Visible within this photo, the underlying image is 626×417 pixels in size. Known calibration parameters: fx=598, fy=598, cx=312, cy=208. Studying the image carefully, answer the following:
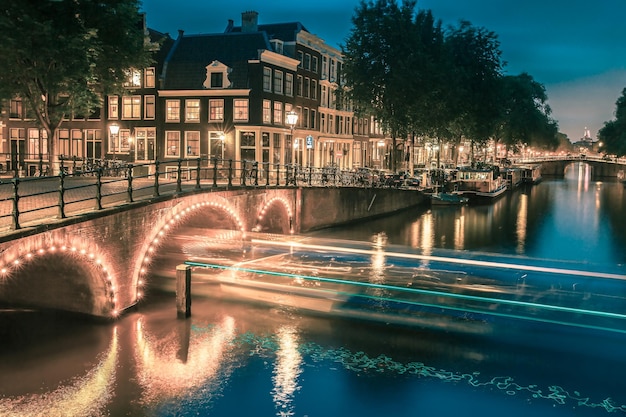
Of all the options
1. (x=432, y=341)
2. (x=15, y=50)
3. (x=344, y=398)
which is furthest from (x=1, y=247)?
(x=15, y=50)

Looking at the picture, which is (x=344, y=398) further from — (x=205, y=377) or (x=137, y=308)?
(x=137, y=308)

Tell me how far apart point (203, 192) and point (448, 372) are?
10.6 metres

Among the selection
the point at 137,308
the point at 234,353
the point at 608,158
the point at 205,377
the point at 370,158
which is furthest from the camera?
the point at 608,158

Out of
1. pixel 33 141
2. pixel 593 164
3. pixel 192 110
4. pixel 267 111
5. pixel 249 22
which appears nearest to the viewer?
pixel 192 110

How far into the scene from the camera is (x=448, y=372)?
1351 centimetres

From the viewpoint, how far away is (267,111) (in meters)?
42.4

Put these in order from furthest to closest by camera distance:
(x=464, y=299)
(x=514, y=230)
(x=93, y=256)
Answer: (x=514, y=230)
(x=464, y=299)
(x=93, y=256)

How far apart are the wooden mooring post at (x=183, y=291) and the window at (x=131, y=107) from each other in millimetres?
29102

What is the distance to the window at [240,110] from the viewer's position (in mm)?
41281

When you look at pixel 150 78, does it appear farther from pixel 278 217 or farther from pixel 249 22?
pixel 278 217

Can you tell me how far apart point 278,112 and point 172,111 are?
7.58m

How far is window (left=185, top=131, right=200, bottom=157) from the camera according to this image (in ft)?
138

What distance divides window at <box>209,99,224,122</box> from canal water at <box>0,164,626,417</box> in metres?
24.4

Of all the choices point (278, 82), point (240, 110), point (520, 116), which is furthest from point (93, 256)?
point (520, 116)
